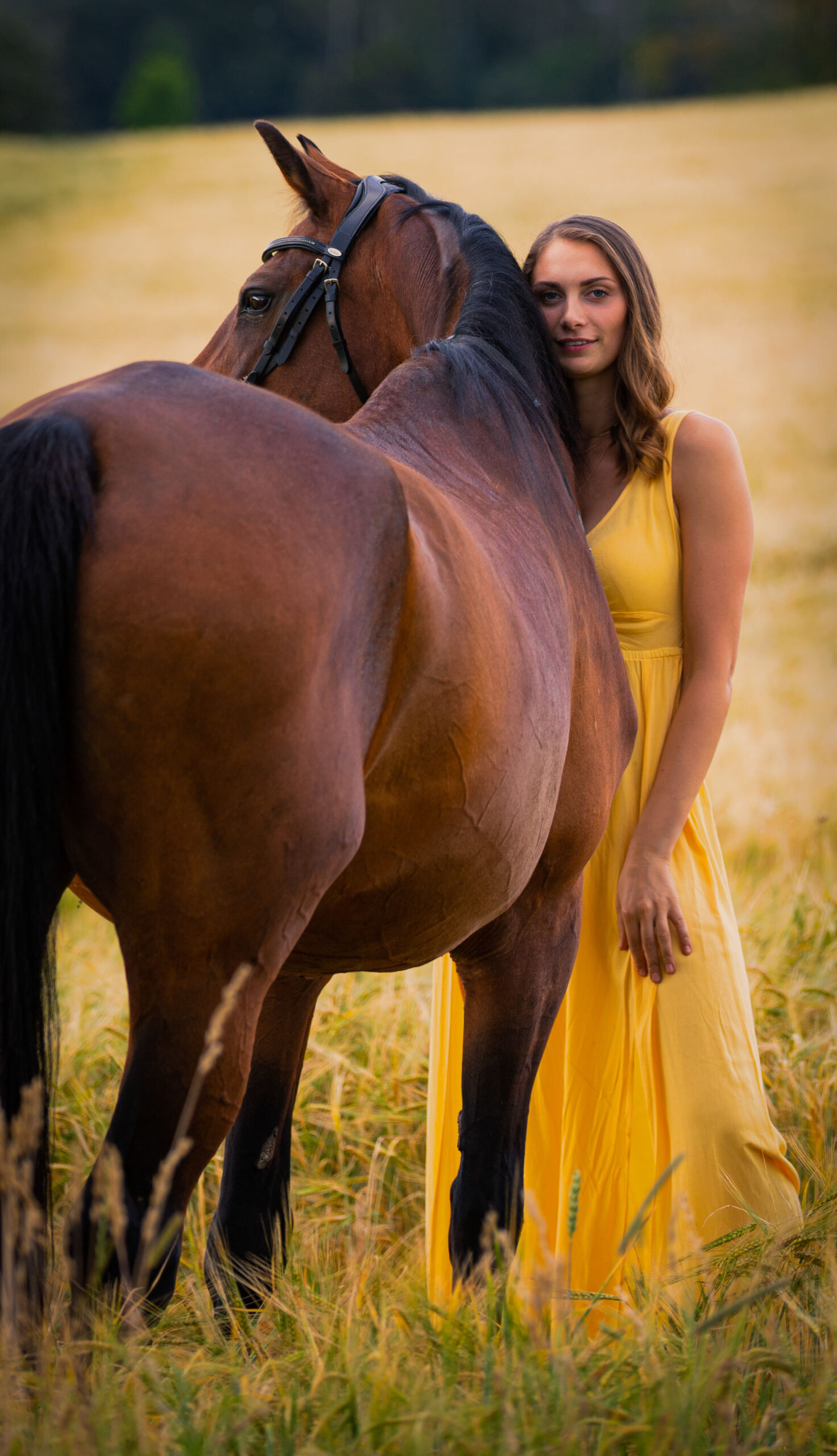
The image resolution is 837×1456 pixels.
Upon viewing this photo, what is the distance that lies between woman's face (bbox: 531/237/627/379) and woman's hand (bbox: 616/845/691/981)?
46.0 inches

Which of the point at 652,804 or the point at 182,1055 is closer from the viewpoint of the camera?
the point at 182,1055

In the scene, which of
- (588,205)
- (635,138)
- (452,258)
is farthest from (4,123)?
(452,258)

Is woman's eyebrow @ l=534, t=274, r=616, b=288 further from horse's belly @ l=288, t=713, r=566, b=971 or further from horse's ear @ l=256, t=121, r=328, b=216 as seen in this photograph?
horse's belly @ l=288, t=713, r=566, b=971

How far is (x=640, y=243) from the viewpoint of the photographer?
24.3 metres

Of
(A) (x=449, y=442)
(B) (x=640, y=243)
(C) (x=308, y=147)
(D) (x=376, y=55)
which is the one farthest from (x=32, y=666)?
(D) (x=376, y=55)

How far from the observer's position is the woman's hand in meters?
2.73

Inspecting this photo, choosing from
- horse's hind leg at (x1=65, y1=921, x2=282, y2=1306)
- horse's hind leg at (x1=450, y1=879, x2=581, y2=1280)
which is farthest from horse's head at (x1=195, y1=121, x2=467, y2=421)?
horse's hind leg at (x1=65, y1=921, x2=282, y2=1306)

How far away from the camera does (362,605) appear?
158cm

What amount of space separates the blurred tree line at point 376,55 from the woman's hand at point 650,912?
1602 inches

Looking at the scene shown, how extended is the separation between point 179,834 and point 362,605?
384 millimetres

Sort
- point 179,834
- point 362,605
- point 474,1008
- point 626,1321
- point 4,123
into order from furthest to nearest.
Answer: point 4,123, point 474,1008, point 626,1321, point 362,605, point 179,834

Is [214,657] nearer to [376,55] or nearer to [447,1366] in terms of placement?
[447,1366]

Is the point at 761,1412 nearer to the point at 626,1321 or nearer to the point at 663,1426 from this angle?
the point at 626,1321

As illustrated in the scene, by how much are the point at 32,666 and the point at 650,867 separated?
1.70m
